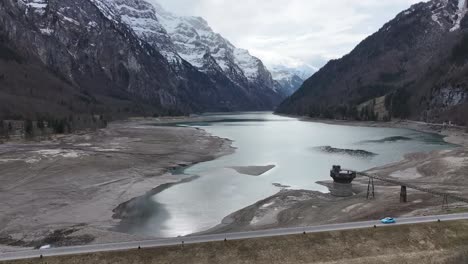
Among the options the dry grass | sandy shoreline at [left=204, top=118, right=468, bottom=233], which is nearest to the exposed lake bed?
sandy shoreline at [left=204, top=118, right=468, bottom=233]

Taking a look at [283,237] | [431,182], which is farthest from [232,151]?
[283,237]

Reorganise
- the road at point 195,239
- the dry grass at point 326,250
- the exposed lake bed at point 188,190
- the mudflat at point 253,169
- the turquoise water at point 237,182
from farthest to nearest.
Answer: the mudflat at point 253,169, the turquoise water at point 237,182, the exposed lake bed at point 188,190, the road at point 195,239, the dry grass at point 326,250

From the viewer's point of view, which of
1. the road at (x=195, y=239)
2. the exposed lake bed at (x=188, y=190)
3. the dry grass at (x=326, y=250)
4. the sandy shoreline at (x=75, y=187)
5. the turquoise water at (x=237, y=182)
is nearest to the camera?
the dry grass at (x=326, y=250)

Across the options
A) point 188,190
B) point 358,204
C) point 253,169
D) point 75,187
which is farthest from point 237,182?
point 358,204

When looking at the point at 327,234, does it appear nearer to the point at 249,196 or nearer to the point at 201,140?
the point at 249,196

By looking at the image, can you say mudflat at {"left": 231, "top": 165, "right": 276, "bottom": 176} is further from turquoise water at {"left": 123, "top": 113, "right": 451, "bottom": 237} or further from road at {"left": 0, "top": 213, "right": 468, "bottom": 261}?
road at {"left": 0, "top": 213, "right": 468, "bottom": 261}

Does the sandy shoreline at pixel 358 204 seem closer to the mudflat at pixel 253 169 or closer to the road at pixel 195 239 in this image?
the road at pixel 195 239

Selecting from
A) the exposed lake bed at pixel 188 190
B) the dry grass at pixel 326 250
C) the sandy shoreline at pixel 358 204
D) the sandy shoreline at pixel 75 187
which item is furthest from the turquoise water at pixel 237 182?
the dry grass at pixel 326 250
